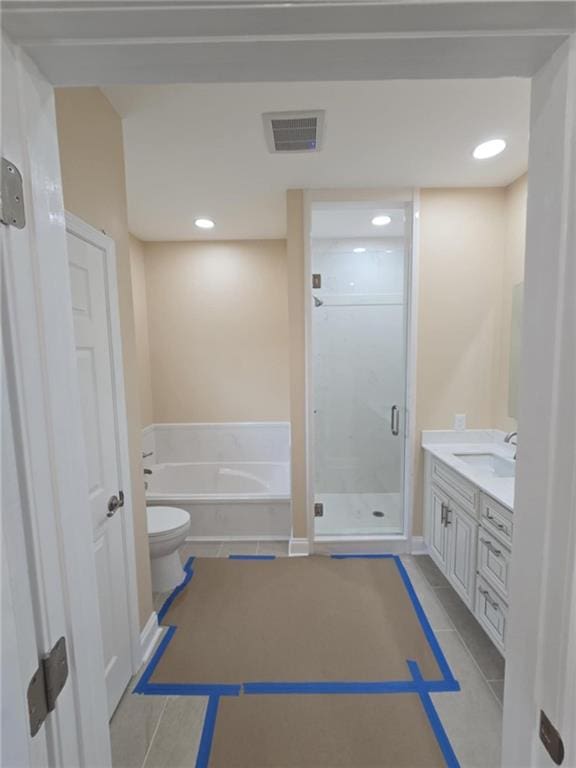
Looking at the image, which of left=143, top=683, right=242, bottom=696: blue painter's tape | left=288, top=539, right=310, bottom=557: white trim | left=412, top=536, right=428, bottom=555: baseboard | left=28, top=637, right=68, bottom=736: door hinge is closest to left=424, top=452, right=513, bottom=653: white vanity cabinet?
left=412, top=536, right=428, bottom=555: baseboard

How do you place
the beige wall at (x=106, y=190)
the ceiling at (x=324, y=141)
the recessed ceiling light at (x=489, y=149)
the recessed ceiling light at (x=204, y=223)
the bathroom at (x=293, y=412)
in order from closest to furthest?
the bathroom at (x=293, y=412) → the beige wall at (x=106, y=190) → the ceiling at (x=324, y=141) → the recessed ceiling light at (x=489, y=149) → the recessed ceiling light at (x=204, y=223)

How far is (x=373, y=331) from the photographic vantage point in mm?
3053

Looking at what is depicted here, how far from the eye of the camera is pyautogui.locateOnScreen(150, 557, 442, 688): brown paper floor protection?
1.78 meters

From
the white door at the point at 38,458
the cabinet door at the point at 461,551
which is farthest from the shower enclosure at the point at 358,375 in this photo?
the white door at the point at 38,458

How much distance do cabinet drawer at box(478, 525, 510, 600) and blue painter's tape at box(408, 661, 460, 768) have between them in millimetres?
573

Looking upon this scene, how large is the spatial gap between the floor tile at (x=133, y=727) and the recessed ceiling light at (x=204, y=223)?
3.24 metres

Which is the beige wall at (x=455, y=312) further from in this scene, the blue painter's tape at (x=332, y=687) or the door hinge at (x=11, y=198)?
the door hinge at (x=11, y=198)

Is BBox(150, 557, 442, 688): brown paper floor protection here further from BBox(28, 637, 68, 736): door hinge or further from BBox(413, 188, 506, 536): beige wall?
BBox(28, 637, 68, 736): door hinge

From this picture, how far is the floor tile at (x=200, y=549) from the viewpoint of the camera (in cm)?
283

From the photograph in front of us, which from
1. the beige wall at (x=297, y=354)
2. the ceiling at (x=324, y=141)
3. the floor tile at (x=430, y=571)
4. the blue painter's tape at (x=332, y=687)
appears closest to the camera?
the ceiling at (x=324, y=141)

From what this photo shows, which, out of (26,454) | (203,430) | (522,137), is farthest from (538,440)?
(203,430)

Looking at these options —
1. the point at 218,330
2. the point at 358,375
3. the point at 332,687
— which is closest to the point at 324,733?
the point at 332,687

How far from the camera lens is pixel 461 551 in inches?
84.1

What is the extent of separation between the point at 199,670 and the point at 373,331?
2.57 meters
